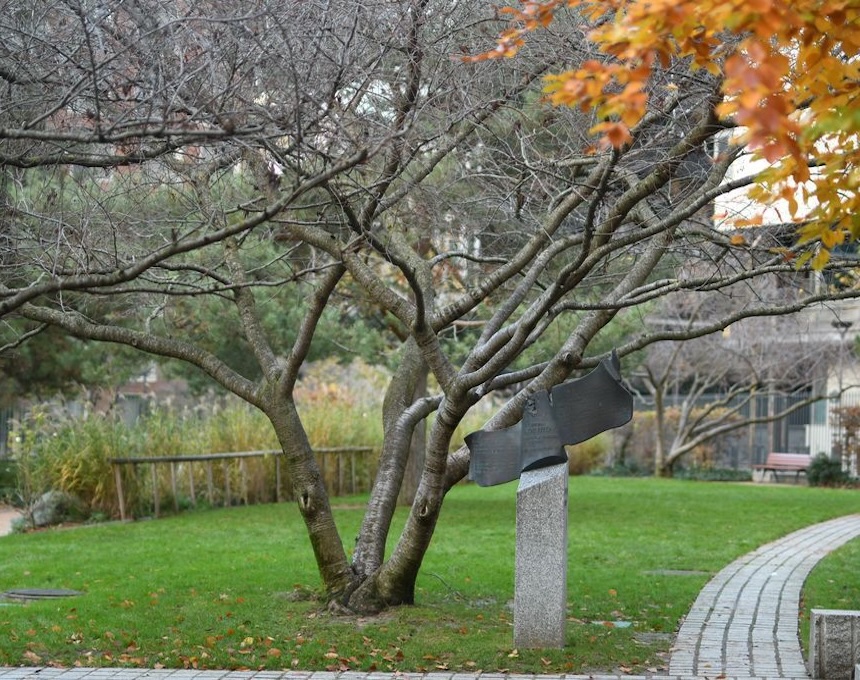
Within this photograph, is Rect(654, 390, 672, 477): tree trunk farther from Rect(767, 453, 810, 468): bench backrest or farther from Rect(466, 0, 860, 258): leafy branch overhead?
Rect(466, 0, 860, 258): leafy branch overhead

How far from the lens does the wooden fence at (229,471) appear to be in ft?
63.1

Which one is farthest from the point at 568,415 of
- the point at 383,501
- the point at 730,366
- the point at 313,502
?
the point at 730,366

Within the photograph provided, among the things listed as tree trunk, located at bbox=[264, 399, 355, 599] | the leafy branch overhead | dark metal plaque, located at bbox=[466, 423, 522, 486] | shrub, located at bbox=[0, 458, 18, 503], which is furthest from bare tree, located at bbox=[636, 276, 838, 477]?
the leafy branch overhead

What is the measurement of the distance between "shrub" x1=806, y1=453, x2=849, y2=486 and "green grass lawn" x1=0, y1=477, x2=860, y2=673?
31.2 ft

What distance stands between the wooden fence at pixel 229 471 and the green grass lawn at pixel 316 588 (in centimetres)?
82

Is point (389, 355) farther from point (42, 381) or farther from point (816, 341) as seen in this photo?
point (816, 341)

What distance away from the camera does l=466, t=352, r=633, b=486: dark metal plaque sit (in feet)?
28.2

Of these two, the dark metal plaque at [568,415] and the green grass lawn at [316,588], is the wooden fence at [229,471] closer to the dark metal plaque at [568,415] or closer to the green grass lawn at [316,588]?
the green grass lawn at [316,588]

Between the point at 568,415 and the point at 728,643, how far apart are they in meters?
2.23

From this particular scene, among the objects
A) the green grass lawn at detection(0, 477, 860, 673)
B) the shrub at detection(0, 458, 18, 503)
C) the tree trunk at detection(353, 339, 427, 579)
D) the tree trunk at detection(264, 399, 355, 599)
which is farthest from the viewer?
the shrub at detection(0, 458, 18, 503)

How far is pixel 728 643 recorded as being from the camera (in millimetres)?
9062

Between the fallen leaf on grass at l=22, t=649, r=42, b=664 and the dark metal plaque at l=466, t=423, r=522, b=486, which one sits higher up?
the dark metal plaque at l=466, t=423, r=522, b=486

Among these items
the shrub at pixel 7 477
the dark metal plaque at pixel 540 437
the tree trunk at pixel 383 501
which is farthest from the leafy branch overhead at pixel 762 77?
the shrub at pixel 7 477

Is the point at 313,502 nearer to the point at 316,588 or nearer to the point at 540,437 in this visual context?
the point at 316,588
